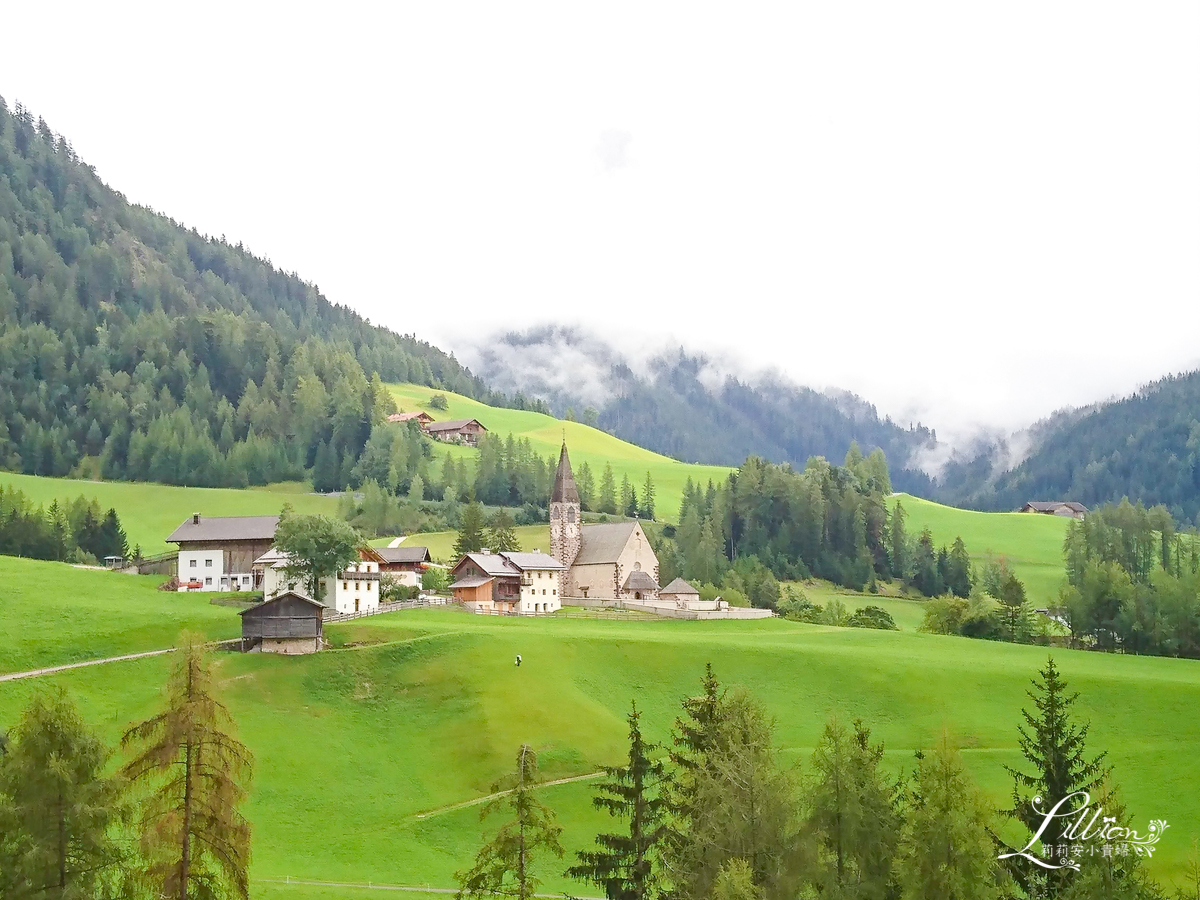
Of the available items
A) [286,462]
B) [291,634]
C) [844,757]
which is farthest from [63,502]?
[844,757]

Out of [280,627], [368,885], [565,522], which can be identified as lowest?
[368,885]

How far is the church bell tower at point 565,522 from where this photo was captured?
416 feet

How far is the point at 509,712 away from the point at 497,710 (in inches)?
29.8

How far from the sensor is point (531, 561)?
108875mm

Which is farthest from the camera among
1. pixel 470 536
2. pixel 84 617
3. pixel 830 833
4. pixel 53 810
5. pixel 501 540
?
pixel 501 540

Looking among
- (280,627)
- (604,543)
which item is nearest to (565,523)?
(604,543)

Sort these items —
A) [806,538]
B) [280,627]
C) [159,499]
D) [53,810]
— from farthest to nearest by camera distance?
[159,499] → [806,538] → [280,627] → [53,810]

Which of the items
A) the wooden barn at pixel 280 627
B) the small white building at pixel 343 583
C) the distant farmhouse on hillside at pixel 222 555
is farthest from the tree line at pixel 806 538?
the wooden barn at pixel 280 627

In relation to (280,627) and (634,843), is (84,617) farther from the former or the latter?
(634,843)

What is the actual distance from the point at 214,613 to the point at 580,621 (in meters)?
32.0

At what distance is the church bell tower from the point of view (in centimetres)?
12681

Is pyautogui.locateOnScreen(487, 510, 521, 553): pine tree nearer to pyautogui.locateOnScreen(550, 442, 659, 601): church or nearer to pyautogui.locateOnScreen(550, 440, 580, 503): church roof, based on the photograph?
pyautogui.locateOnScreen(550, 442, 659, 601): church

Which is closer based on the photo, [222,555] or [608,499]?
[222,555]

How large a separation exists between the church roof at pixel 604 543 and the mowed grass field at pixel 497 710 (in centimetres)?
3405
